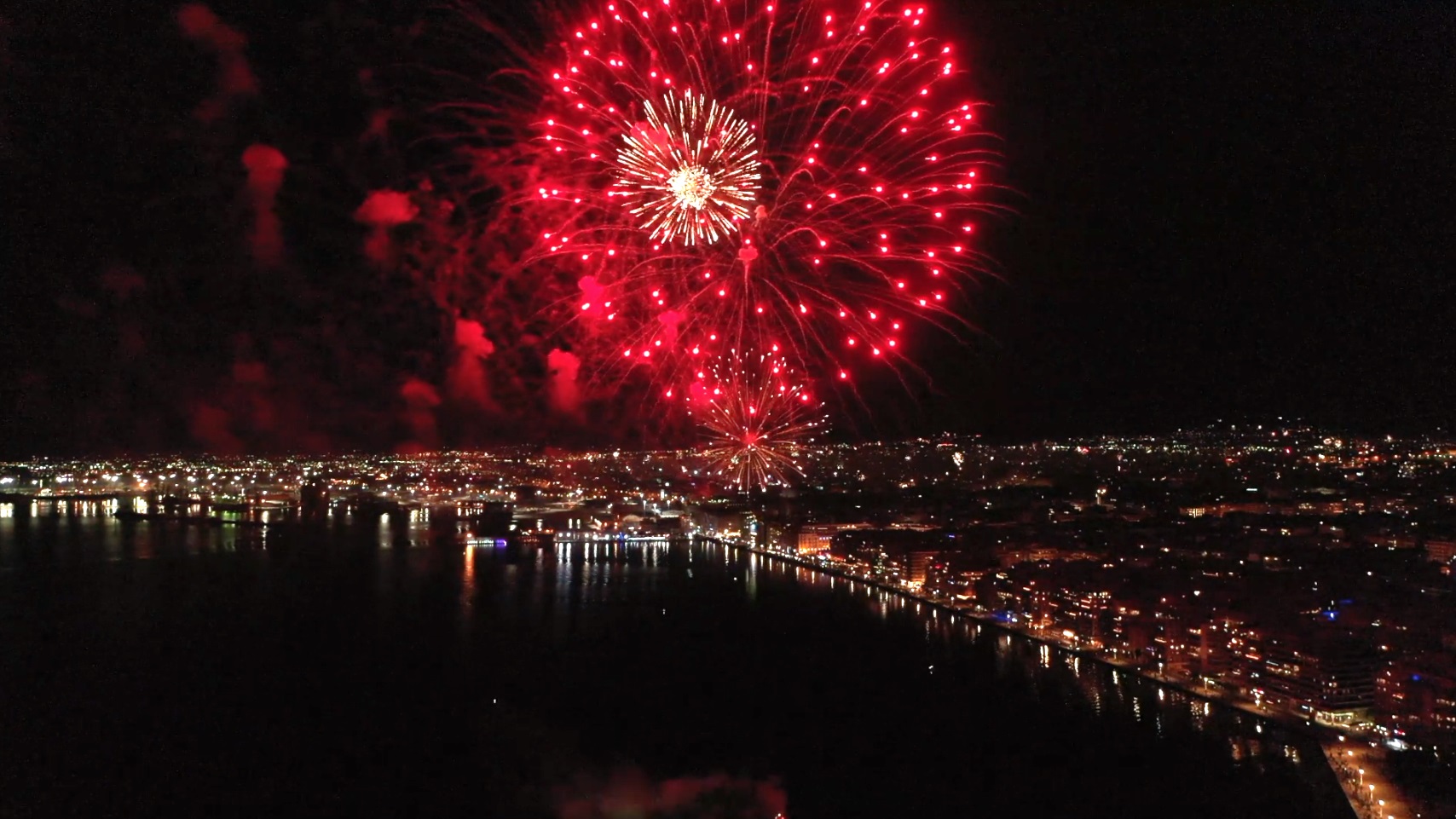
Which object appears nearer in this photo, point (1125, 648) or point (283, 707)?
point (283, 707)

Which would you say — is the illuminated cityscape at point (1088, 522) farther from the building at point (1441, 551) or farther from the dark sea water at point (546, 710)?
the dark sea water at point (546, 710)

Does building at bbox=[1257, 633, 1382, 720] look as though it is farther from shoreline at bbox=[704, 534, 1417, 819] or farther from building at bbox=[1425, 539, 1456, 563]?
building at bbox=[1425, 539, 1456, 563]

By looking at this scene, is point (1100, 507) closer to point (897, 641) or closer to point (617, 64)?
point (897, 641)

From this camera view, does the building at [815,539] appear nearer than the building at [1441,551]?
No

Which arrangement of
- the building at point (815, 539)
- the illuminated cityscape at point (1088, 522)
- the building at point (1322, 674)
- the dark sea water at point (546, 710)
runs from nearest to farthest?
the dark sea water at point (546, 710)
the building at point (1322, 674)
the illuminated cityscape at point (1088, 522)
the building at point (815, 539)

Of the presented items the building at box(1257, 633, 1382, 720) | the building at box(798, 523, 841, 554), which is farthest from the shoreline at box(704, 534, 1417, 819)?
the building at box(798, 523, 841, 554)

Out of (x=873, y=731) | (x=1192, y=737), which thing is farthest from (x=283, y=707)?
(x=1192, y=737)

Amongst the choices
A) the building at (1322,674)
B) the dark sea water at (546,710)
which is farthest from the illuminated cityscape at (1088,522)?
the dark sea water at (546,710)

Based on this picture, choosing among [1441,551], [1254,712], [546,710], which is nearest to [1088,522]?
[1441,551]

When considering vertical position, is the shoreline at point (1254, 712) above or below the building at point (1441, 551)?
below
